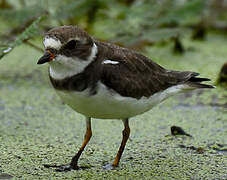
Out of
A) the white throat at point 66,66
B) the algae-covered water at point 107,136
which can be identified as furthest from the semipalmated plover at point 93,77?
the algae-covered water at point 107,136

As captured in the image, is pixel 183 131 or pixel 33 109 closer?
pixel 183 131

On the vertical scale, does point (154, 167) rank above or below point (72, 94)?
below

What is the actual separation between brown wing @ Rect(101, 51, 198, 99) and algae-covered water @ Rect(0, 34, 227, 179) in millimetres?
525

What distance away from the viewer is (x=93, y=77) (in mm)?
2965

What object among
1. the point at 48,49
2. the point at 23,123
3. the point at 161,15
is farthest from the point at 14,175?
the point at 161,15

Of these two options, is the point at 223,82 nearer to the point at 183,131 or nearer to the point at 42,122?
the point at 183,131

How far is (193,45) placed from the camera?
6367mm

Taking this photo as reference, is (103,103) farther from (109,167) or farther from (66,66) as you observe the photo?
(109,167)

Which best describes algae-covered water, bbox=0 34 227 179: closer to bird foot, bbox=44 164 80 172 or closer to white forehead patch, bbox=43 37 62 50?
bird foot, bbox=44 164 80 172

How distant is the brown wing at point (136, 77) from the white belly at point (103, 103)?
51mm

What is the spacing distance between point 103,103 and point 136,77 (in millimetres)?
441

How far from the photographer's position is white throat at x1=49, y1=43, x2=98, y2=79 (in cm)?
291

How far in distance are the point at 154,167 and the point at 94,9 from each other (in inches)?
142

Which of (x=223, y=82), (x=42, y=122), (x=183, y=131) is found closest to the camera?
(x=183, y=131)
